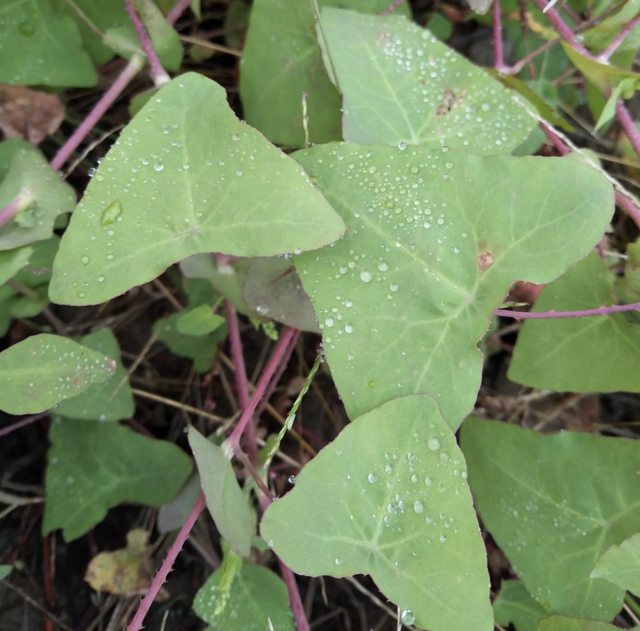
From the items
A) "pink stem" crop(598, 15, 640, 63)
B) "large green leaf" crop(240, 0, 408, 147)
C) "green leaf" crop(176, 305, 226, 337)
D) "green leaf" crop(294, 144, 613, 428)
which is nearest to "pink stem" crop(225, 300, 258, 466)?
"green leaf" crop(176, 305, 226, 337)

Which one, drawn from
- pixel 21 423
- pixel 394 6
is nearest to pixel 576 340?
pixel 394 6

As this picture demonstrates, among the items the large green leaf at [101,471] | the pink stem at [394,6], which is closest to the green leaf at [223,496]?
the large green leaf at [101,471]

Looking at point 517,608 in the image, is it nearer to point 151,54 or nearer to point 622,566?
point 622,566

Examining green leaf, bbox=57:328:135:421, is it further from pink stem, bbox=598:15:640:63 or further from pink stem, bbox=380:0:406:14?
pink stem, bbox=598:15:640:63

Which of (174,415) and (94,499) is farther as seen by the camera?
(174,415)

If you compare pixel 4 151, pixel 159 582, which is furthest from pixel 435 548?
pixel 4 151

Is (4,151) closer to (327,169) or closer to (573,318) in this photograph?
(327,169)
